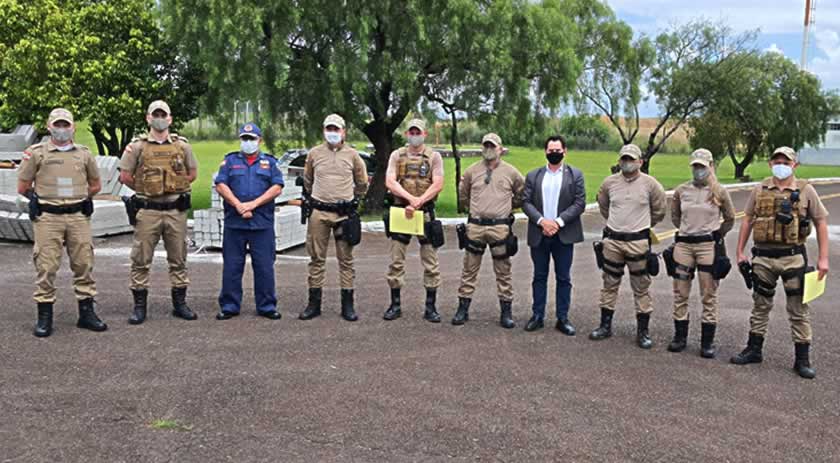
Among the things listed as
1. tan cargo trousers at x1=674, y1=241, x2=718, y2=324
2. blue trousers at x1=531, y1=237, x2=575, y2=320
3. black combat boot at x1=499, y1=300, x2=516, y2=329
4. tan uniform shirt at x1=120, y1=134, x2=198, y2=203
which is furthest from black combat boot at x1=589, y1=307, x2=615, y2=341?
tan uniform shirt at x1=120, y1=134, x2=198, y2=203

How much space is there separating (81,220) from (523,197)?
12.8ft

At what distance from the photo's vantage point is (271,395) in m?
5.11

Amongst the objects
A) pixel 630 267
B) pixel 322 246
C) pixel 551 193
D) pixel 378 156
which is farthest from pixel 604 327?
pixel 378 156

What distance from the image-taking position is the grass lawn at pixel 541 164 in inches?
1000

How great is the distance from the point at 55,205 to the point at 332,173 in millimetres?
2391

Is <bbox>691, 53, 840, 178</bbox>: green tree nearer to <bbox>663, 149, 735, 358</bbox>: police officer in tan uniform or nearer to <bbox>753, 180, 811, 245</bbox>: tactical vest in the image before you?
<bbox>663, 149, 735, 358</bbox>: police officer in tan uniform

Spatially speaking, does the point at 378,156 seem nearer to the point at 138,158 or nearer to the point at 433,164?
the point at 433,164

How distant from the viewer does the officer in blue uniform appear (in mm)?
7184

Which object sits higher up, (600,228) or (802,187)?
(802,187)

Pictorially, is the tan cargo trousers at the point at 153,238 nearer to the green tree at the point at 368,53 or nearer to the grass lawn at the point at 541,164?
the green tree at the point at 368,53

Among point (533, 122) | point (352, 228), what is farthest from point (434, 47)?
point (352, 228)

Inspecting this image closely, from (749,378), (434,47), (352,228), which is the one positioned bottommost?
(749,378)

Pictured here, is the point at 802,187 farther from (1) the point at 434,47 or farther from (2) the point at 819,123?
(2) the point at 819,123

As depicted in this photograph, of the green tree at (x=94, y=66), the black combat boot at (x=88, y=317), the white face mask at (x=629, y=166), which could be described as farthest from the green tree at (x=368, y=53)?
the white face mask at (x=629, y=166)
